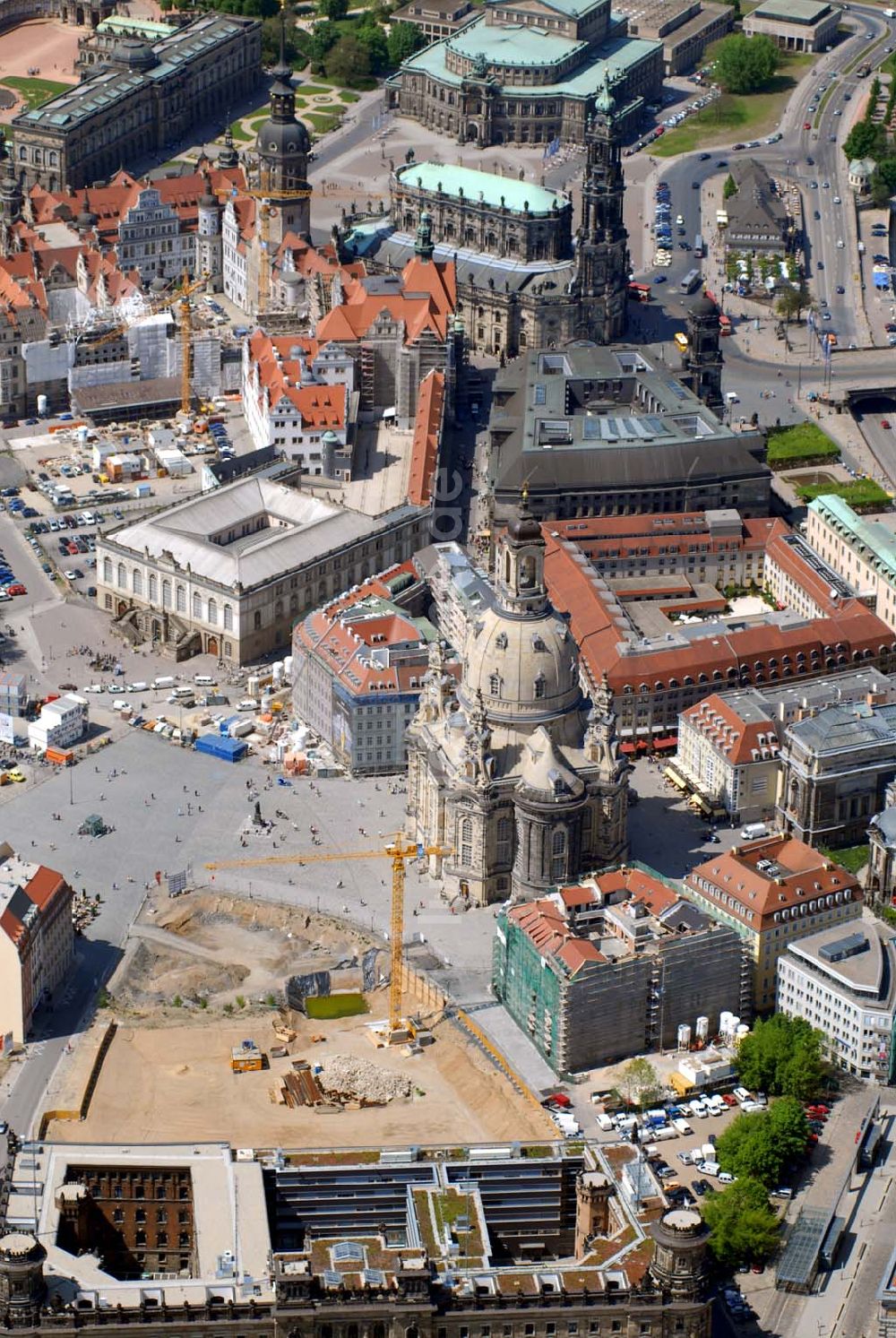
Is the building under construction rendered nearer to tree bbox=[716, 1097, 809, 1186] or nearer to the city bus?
tree bbox=[716, 1097, 809, 1186]

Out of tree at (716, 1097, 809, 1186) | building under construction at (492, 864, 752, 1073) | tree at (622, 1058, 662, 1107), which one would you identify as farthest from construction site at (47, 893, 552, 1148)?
tree at (716, 1097, 809, 1186)

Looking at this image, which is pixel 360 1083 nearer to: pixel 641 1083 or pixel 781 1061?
pixel 641 1083

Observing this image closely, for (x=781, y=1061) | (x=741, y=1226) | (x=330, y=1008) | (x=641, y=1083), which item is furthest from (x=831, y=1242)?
(x=330, y=1008)

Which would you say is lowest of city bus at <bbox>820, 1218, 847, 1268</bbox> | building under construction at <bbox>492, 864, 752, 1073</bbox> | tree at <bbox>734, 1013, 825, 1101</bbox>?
city bus at <bbox>820, 1218, 847, 1268</bbox>

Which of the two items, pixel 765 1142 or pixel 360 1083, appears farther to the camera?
pixel 360 1083

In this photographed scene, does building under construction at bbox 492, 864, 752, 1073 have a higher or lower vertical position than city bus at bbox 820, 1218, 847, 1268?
higher

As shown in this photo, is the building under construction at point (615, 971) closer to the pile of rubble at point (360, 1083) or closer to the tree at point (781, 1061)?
the tree at point (781, 1061)

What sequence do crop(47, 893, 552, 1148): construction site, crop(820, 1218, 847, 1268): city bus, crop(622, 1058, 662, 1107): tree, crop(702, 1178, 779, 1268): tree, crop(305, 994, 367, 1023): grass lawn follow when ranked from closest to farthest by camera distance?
crop(702, 1178, 779, 1268): tree < crop(820, 1218, 847, 1268): city bus < crop(47, 893, 552, 1148): construction site < crop(622, 1058, 662, 1107): tree < crop(305, 994, 367, 1023): grass lawn
